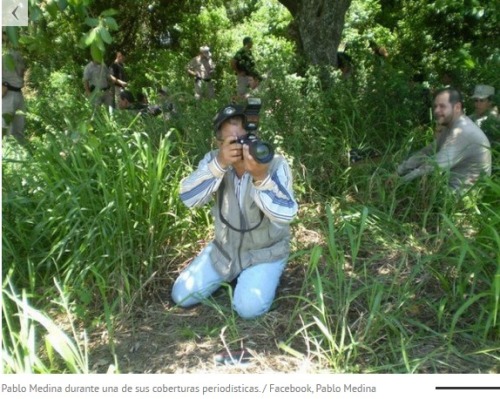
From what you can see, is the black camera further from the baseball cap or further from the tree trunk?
the tree trunk

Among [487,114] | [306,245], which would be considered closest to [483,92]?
[487,114]

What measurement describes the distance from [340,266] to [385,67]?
10.4ft

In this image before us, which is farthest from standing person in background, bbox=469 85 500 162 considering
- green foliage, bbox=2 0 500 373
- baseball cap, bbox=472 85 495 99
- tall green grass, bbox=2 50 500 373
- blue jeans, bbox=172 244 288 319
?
blue jeans, bbox=172 244 288 319

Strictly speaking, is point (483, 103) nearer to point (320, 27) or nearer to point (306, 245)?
point (320, 27)

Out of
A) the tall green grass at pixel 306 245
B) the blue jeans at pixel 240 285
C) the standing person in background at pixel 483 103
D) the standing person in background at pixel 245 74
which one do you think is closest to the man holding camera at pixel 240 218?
the blue jeans at pixel 240 285

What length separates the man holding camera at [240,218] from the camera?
3.47 metres

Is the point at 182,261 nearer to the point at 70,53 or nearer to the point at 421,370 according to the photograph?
the point at 421,370

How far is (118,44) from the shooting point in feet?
42.6

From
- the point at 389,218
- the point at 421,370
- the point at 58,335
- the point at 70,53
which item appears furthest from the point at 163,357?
the point at 70,53

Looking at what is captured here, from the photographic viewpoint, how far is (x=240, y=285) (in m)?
3.62

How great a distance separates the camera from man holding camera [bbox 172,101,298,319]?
3.47 metres

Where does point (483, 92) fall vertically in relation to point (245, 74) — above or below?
below

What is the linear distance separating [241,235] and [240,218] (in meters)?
0.10

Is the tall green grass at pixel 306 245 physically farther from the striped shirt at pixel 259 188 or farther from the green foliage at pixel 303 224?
the striped shirt at pixel 259 188
